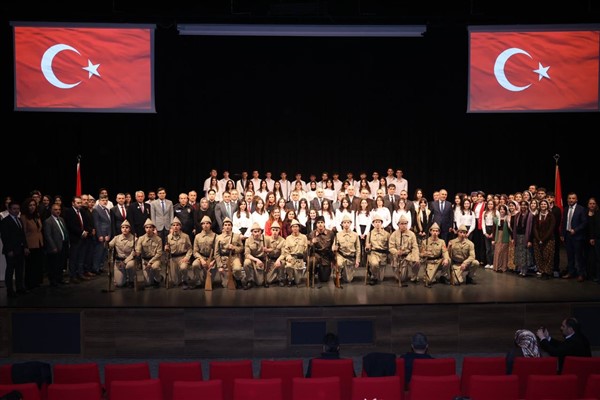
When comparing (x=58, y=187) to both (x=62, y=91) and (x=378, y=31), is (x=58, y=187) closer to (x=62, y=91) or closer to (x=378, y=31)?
Answer: (x=62, y=91)

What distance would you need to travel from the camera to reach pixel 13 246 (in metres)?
10.5

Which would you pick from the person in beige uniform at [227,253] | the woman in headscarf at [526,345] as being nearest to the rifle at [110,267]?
the person in beige uniform at [227,253]

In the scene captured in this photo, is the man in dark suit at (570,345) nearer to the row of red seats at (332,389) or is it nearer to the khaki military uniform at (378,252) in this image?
the row of red seats at (332,389)

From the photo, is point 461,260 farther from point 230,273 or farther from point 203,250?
point 203,250

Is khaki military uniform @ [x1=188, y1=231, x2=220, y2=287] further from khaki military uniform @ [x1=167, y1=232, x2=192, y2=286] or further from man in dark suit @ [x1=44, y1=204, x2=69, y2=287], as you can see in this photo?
man in dark suit @ [x1=44, y1=204, x2=69, y2=287]

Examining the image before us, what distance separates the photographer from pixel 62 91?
42.7ft

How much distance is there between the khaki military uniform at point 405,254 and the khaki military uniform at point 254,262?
89.9 inches

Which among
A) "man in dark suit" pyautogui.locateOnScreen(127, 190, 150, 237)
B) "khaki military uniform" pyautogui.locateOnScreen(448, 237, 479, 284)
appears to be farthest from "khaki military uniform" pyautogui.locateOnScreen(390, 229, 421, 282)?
"man in dark suit" pyautogui.locateOnScreen(127, 190, 150, 237)

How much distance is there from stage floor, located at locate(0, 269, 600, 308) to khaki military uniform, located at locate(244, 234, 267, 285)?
0.23 metres

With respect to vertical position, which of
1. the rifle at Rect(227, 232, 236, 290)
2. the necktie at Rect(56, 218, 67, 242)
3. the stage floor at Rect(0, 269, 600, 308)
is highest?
the necktie at Rect(56, 218, 67, 242)

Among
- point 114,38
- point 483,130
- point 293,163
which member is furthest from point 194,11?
point 483,130

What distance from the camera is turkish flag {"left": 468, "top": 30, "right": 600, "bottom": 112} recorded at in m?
13.3

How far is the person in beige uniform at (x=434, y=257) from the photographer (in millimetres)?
11492

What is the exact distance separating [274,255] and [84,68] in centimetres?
535
